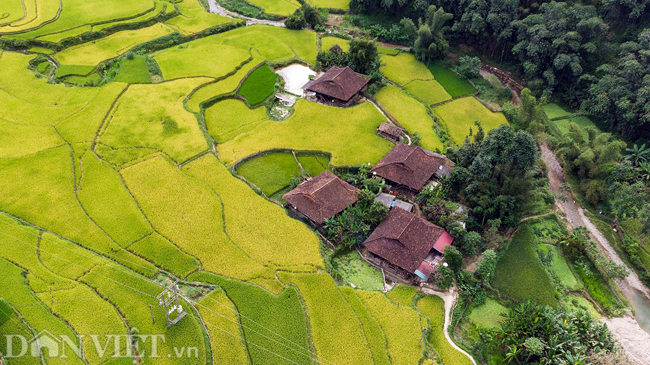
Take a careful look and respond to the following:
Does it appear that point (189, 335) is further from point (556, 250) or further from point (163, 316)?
point (556, 250)

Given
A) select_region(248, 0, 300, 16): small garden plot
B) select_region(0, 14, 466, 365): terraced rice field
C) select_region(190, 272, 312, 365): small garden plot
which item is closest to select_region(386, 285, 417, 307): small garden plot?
select_region(0, 14, 466, 365): terraced rice field

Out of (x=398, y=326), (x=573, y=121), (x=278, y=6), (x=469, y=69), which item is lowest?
(x=398, y=326)

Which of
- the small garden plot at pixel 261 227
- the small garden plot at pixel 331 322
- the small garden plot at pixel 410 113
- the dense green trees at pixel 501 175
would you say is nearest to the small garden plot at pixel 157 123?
the small garden plot at pixel 261 227

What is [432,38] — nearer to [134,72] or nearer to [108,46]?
[134,72]

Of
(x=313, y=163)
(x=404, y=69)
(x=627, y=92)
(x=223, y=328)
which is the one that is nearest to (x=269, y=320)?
(x=223, y=328)

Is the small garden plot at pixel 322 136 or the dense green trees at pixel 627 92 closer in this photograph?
the small garden plot at pixel 322 136

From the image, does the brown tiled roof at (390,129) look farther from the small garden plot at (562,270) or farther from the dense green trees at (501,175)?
the small garden plot at (562,270)

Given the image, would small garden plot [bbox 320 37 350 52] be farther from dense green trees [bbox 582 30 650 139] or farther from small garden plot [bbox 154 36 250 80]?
dense green trees [bbox 582 30 650 139]
